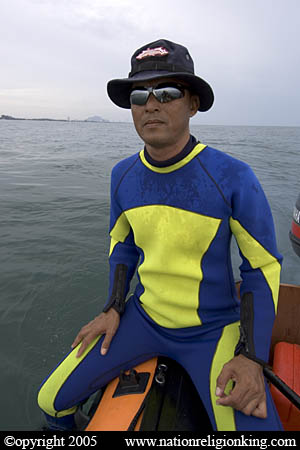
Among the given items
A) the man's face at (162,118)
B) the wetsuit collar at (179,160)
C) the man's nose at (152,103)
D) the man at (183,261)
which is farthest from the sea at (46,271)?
the man's nose at (152,103)

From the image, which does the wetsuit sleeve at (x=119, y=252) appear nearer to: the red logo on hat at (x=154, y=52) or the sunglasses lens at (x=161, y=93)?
the sunglasses lens at (x=161, y=93)

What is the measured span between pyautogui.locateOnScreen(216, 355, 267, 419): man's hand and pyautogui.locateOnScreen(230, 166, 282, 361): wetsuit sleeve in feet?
0.30

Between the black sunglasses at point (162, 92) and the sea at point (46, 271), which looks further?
the sea at point (46, 271)

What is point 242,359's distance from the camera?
1312 mm

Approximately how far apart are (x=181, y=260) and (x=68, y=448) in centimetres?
98

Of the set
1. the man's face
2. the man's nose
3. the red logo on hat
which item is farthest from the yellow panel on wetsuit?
the red logo on hat

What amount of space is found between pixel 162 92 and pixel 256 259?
37.7 inches

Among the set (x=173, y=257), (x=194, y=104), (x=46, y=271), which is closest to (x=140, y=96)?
(x=194, y=104)

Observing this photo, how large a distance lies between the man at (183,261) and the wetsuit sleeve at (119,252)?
0.28ft

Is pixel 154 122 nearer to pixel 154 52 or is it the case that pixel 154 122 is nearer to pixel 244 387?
pixel 154 52

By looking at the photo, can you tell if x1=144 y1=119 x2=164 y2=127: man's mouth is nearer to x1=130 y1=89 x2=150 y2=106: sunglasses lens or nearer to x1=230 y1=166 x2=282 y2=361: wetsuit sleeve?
x1=130 y1=89 x2=150 y2=106: sunglasses lens

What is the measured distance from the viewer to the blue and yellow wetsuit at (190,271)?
55.7 inches

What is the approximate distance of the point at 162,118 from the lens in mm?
1413

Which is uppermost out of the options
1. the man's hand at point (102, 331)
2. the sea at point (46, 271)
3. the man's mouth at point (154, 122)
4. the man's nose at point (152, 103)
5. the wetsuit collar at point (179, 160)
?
the man's nose at point (152, 103)
